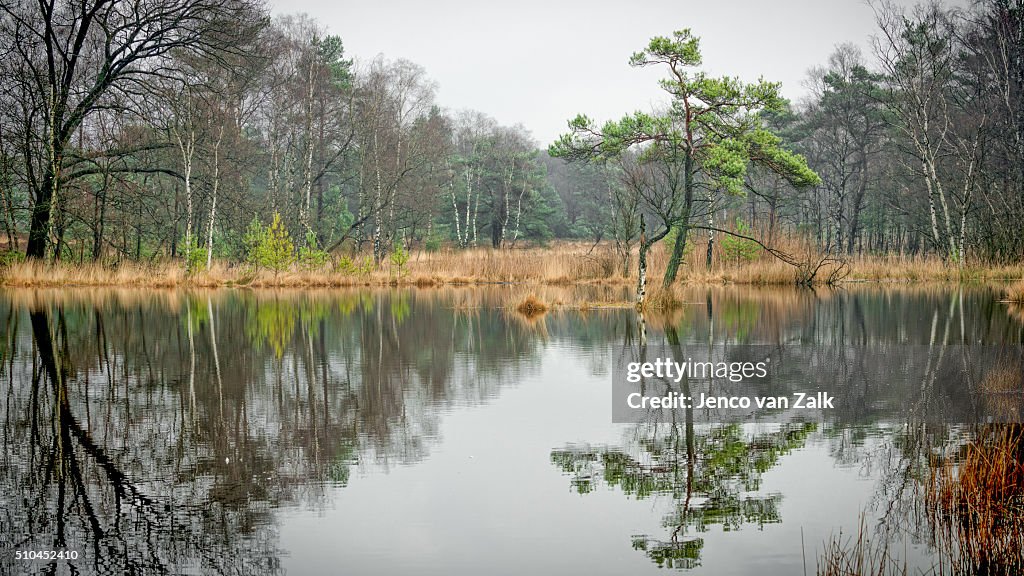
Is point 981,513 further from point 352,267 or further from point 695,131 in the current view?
point 352,267

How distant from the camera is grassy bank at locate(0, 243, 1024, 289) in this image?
2950 centimetres

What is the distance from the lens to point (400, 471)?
19.9 ft

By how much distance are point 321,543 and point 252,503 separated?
0.80 m

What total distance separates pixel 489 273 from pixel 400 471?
26950mm

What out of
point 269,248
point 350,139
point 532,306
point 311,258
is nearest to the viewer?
point 532,306

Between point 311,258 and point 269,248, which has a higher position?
point 269,248

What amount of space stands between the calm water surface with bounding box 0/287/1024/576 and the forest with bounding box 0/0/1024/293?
462 inches

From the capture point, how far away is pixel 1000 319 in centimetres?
1661

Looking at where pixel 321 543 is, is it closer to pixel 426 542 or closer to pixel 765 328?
pixel 426 542

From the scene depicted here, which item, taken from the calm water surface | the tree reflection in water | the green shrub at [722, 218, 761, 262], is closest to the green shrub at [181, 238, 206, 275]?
the tree reflection in water

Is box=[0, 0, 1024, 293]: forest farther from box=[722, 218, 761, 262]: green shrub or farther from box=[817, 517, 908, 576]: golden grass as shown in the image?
box=[817, 517, 908, 576]: golden grass

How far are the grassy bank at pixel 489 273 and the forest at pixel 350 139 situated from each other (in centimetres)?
40

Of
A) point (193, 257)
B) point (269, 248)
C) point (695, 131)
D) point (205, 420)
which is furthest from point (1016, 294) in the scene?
point (193, 257)

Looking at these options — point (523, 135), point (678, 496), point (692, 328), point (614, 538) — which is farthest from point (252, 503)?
point (523, 135)
